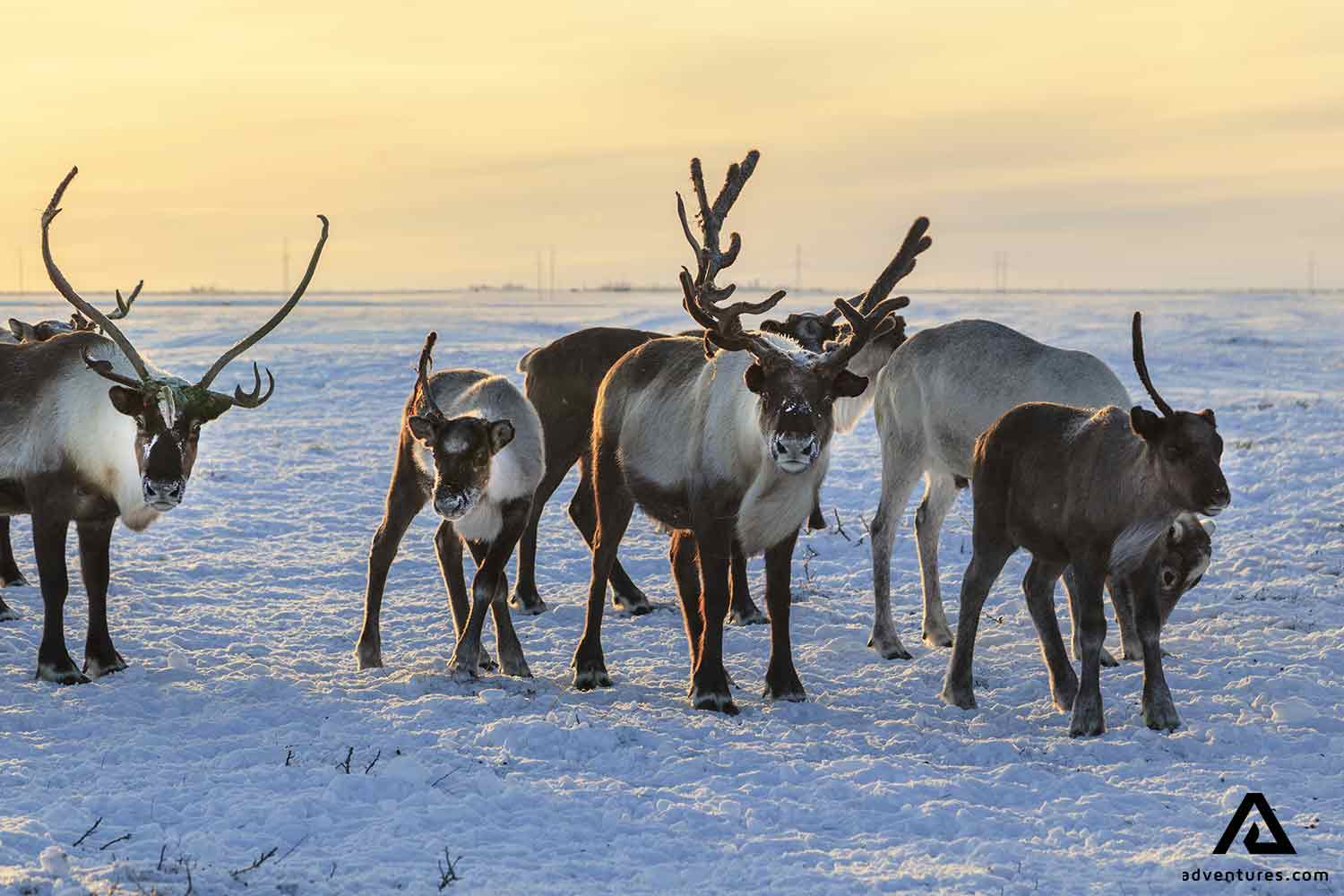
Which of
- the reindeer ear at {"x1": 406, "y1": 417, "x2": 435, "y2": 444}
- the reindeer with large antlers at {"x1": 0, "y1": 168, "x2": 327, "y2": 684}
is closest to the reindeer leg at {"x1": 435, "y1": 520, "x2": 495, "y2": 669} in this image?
the reindeer ear at {"x1": 406, "y1": 417, "x2": 435, "y2": 444}

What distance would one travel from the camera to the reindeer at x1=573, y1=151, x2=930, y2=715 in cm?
753

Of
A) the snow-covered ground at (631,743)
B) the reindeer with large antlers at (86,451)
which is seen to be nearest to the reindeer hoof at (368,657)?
the snow-covered ground at (631,743)

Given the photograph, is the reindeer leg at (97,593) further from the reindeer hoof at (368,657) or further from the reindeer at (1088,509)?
the reindeer at (1088,509)

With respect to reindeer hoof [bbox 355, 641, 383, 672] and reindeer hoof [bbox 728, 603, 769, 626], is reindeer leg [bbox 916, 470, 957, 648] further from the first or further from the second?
reindeer hoof [bbox 355, 641, 383, 672]

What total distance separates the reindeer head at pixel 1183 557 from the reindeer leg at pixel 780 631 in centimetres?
224

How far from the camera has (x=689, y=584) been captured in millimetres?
8312

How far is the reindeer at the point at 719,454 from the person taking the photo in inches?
297

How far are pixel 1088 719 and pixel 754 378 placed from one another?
8.07ft

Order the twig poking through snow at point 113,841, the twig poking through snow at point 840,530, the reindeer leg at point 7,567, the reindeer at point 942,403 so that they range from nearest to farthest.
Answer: the twig poking through snow at point 113,841, the reindeer at point 942,403, the reindeer leg at point 7,567, the twig poking through snow at point 840,530

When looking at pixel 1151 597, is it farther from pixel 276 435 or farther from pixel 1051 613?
pixel 276 435

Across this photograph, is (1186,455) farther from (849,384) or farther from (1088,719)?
(849,384)

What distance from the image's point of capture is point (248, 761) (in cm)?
653

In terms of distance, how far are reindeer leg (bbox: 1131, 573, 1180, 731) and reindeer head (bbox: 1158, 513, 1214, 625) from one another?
933 mm

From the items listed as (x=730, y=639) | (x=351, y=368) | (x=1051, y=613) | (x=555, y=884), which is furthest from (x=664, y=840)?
(x=351, y=368)
